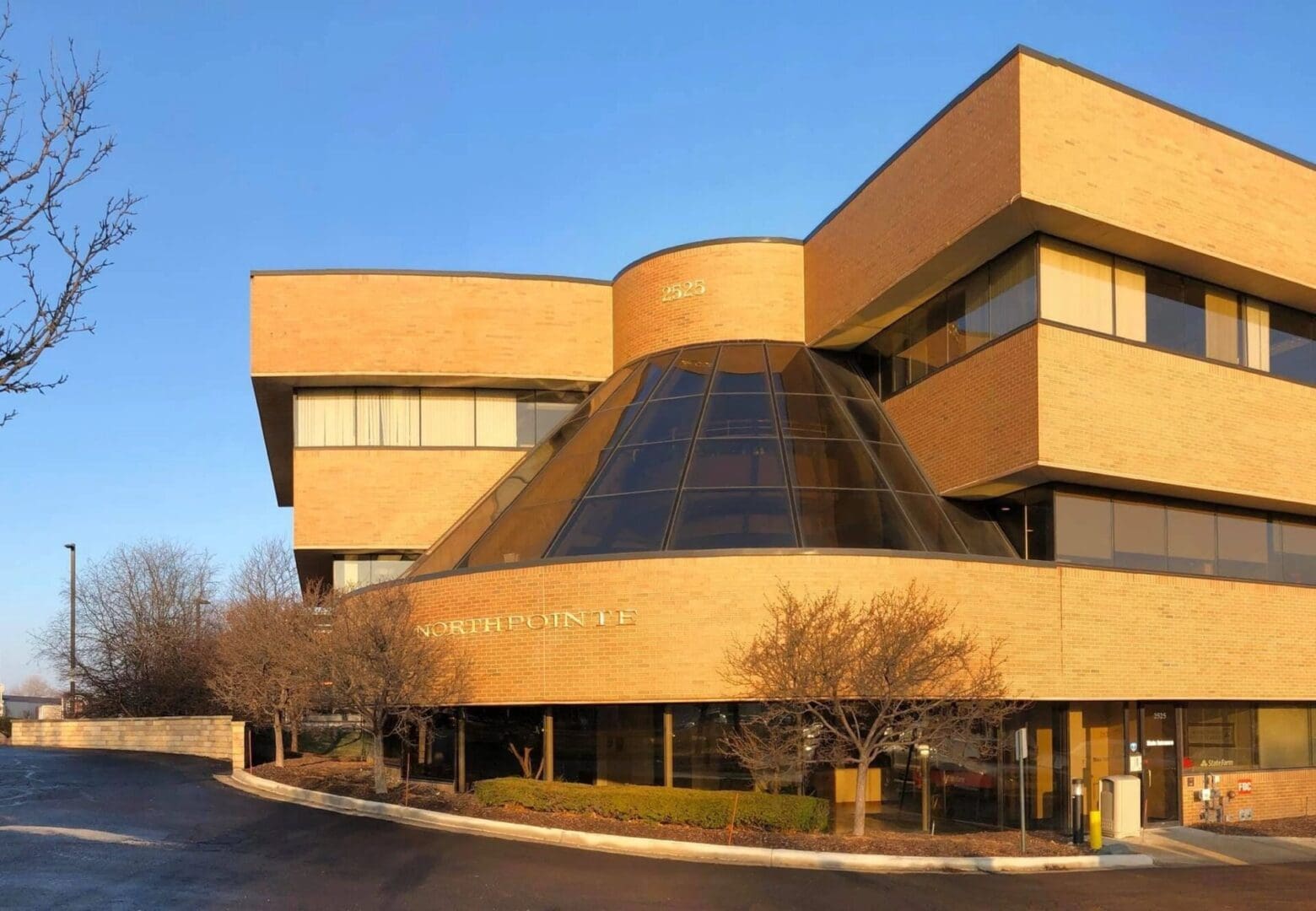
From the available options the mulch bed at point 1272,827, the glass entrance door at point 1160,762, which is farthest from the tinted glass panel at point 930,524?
the mulch bed at point 1272,827

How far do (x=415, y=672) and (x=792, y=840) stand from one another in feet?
26.5

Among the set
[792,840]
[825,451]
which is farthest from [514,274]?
[792,840]

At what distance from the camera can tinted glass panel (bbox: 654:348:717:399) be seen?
28.2 metres

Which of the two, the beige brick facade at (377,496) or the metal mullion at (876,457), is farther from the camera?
the beige brick facade at (377,496)

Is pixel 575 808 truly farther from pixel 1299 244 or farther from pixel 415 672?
pixel 1299 244

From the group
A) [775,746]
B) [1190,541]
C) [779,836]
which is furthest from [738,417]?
[779,836]

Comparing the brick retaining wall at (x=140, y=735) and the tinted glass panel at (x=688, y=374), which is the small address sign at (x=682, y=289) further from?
the brick retaining wall at (x=140, y=735)

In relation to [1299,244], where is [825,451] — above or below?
below

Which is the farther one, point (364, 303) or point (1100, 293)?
point (364, 303)

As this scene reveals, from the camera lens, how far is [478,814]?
21.6 meters

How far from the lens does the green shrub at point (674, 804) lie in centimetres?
1969

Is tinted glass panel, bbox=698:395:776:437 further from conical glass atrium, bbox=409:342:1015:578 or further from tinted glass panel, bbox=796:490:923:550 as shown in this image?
tinted glass panel, bbox=796:490:923:550

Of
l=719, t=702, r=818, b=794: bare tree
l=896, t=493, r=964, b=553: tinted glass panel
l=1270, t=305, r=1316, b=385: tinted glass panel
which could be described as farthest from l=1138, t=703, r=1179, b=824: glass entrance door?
l=1270, t=305, r=1316, b=385: tinted glass panel

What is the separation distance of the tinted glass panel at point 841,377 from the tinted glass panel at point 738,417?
2139mm
